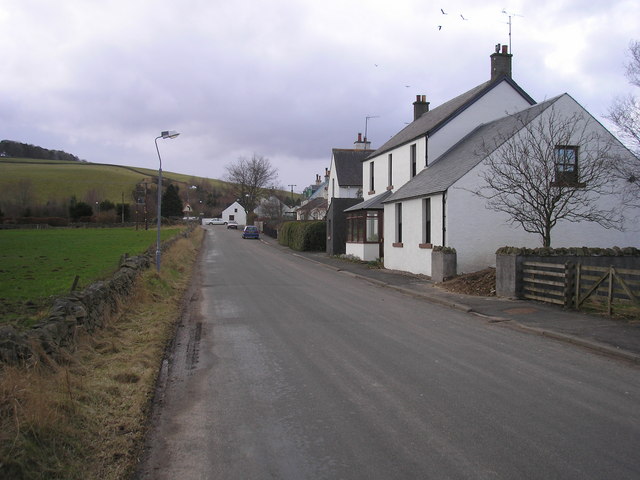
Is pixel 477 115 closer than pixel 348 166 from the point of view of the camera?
Yes

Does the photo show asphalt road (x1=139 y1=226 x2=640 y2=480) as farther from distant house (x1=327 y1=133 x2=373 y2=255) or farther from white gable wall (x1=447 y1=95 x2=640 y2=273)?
distant house (x1=327 y1=133 x2=373 y2=255)

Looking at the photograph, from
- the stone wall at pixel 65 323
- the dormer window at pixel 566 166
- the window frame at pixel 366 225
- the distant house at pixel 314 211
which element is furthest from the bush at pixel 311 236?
the stone wall at pixel 65 323

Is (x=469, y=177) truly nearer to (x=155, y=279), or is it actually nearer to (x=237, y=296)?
(x=237, y=296)

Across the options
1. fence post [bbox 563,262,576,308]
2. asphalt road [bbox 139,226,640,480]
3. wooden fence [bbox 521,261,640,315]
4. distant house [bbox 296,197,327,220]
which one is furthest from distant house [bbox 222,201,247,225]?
asphalt road [bbox 139,226,640,480]

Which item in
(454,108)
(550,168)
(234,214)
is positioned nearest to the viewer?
(550,168)

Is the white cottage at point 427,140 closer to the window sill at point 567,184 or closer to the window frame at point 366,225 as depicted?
the window frame at point 366,225

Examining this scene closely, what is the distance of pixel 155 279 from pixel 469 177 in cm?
1100

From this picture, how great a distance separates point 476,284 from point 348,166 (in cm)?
3057

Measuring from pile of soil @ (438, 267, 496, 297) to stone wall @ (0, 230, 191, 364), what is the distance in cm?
943

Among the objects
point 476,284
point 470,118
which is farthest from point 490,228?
point 470,118

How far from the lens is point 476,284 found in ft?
50.8

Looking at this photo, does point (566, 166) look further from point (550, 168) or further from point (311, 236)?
point (311, 236)

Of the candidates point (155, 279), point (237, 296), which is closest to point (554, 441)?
A: point (237, 296)

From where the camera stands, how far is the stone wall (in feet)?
18.4
